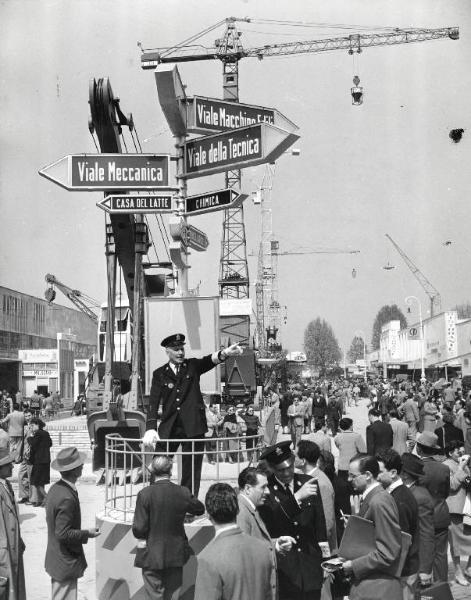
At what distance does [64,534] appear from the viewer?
5676 mm

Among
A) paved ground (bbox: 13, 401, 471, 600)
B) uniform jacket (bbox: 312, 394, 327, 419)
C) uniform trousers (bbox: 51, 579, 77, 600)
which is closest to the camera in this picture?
uniform trousers (bbox: 51, 579, 77, 600)

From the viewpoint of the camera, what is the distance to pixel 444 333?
2254 inches

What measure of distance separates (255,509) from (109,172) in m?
5.76

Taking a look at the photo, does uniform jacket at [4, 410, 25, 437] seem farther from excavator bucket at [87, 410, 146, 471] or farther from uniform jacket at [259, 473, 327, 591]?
uniform jacket at [259, 473, 327, 591]

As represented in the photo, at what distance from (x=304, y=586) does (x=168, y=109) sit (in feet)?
21.0

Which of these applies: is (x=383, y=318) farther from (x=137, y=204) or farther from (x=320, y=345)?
(x=137, y=204)

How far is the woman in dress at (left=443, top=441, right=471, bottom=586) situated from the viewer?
8.06m

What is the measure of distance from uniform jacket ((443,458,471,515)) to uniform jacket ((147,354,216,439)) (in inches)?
117

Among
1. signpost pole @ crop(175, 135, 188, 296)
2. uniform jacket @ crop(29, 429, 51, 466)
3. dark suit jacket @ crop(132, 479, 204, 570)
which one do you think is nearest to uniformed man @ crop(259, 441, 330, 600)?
dark suit jacket @ crop(132, 479, 204, 570)

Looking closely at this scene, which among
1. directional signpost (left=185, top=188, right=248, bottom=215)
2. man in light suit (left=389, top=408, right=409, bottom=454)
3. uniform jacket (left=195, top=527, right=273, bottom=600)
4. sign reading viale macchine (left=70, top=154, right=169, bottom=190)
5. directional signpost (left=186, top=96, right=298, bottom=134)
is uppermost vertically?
directional signpost (left=186, top=96, right=298, bottom=134)

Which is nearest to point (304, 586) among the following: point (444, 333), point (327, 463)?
point (327, 463)

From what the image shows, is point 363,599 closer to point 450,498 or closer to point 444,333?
point 450,498

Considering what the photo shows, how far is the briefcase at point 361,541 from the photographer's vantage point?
4914mm

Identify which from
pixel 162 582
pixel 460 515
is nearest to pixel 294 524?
pixel 162 582
